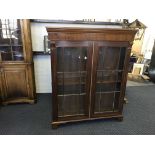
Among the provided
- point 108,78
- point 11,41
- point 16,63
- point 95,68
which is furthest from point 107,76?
point 11,41

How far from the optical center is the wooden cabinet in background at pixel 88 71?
1.79 metres

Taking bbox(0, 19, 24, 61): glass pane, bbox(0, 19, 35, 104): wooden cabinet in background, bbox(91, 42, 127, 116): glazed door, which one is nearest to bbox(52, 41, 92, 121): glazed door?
bbox(91, 42, 127, 116): glazed door

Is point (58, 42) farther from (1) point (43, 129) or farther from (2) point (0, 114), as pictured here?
(2) point (0, 114)

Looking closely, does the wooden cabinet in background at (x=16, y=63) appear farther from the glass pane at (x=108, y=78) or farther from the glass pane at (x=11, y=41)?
the glass pane at (x=108, y=78)

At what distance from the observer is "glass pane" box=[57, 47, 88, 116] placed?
1901 mm

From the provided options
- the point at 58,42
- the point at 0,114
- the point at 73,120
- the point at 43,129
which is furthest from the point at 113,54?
the point at 0,114

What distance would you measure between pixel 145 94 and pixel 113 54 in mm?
1765

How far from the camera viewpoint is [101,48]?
192 cm

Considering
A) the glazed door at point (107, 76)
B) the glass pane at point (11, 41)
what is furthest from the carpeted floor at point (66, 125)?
the glass pane at point (11, 41)

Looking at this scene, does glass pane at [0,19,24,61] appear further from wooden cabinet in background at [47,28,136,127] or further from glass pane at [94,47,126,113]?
glass pane at [94,47,126,113]

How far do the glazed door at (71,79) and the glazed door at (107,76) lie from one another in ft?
0.37

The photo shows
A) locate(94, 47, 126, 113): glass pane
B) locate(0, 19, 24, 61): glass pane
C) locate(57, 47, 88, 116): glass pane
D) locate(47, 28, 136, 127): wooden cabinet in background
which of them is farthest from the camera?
locate(0, 19, 24, 61): glass pane

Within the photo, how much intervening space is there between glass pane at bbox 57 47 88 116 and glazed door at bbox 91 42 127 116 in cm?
16
